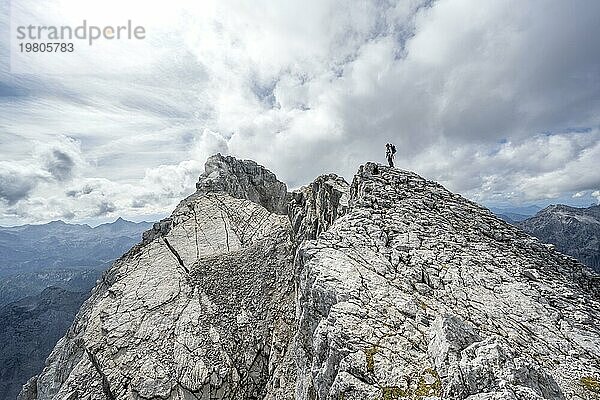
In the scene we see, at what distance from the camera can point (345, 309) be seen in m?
21.1

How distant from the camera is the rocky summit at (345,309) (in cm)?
1733

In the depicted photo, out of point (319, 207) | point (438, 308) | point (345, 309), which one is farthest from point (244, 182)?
point (438, 308)

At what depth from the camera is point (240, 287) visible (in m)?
44.8

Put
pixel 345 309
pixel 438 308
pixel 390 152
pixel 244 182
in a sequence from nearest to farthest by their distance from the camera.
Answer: pixel 345 309
pixel 438 308
pixel 390 152
pixel 244 182

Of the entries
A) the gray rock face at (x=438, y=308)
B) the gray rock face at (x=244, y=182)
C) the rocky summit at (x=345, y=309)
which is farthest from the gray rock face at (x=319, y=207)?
the gray rock face at (x=244, y=182)

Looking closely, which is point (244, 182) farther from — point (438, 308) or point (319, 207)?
point (438, 308)

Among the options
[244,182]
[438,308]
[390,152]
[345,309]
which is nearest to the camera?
[345,309]

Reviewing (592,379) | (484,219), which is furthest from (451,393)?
(484,219)

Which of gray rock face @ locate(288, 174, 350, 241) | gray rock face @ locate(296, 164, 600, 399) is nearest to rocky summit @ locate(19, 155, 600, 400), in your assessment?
gray rock face @ locate(296, 164, 600, 399)

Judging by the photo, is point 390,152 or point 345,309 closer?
point 345,309

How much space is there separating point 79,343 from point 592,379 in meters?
48.9

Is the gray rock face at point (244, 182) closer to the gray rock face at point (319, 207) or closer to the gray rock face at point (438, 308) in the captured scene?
the gray rock face at point (319, 207)

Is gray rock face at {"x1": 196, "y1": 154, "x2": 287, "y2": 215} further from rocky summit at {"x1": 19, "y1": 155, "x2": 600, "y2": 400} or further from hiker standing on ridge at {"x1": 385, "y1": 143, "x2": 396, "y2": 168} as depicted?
hiker standing on ridge at {"x1": 385, "y1": 143, "x2": 396, "y2": 168}

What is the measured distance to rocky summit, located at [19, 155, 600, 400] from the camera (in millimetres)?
17328
